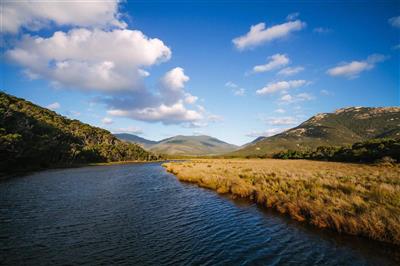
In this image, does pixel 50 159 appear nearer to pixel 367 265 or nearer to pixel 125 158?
pixel 125 158

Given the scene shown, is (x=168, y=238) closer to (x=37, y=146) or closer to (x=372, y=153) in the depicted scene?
(x=372, y=153)

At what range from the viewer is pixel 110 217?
1714cm

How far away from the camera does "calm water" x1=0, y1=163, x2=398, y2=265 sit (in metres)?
10.2

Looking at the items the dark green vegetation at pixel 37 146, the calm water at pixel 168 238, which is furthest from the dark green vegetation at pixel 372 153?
the dark green vegetation at pixel 37 146

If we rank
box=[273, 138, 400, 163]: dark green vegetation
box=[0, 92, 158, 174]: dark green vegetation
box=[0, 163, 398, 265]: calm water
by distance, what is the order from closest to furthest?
box=[0, 163, 398, 265]: calm water < box=[273, 138, 400, 163]: dark green vegetation < box=[0, 92, 158, 174]: dark green vegetation

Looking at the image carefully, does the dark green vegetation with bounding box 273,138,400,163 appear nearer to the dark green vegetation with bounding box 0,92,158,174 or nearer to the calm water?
the calm water

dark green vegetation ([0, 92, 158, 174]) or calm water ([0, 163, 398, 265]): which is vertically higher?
dark green vegetation ([0, 92, 158, 174])

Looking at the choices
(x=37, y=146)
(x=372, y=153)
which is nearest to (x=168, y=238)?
(x=372, y=153)

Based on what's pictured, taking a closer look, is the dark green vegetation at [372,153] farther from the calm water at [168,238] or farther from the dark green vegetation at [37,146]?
the dark green vegetation at [37,146]

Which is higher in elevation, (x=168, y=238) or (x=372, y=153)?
(x=372, y=153)

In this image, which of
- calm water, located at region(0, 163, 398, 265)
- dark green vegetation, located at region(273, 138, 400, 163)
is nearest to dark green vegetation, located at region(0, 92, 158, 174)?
calm water, located at region(0, 163, 398, 265)

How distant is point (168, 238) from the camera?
507 inches

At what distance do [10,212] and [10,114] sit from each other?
6914 centimetres

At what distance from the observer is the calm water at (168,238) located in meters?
10.2
